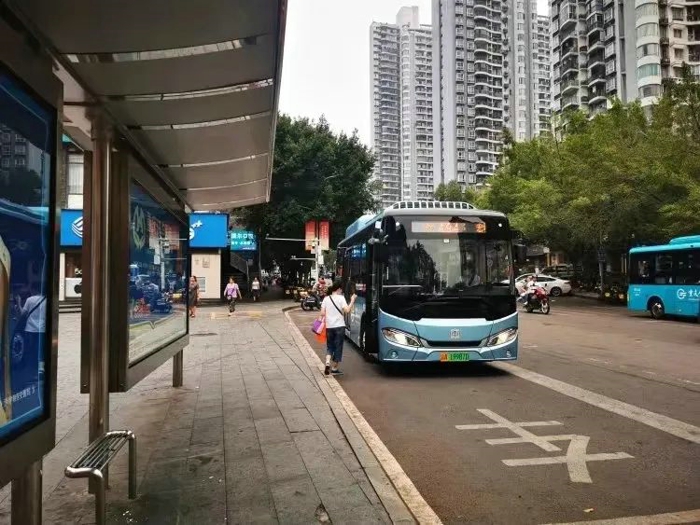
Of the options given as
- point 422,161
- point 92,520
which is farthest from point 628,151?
point 422,161

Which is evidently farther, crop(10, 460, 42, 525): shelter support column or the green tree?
the green tree

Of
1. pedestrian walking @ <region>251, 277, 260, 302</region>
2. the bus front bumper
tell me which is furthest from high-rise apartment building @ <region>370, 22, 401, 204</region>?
the bus front bumper

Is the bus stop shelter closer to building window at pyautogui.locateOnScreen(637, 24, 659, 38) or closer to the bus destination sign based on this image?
the bus destination sign

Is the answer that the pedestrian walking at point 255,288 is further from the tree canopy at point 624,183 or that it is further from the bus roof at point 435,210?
the bus roof at point 435,210

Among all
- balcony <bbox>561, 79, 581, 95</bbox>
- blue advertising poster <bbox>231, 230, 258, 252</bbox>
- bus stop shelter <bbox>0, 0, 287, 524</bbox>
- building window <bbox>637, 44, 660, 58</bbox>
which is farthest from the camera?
balcony <bbox>561, 79, 581, 95</bbox>

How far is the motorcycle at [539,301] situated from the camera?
24.0 m

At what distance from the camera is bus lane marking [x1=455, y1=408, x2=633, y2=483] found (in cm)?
500

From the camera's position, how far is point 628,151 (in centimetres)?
2517

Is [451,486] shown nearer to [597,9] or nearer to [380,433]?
[380,433]

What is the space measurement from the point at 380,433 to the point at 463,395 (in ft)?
7.51

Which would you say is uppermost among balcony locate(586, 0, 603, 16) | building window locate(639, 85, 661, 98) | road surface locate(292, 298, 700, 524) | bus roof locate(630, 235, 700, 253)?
balcony locate(586, 0, 603, 16)

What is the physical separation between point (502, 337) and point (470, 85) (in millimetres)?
103986

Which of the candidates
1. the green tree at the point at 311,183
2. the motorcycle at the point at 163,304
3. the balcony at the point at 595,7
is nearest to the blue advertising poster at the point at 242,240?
the green tree at the point at 311,183

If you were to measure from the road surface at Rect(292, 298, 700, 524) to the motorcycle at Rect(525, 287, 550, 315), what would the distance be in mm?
12054
